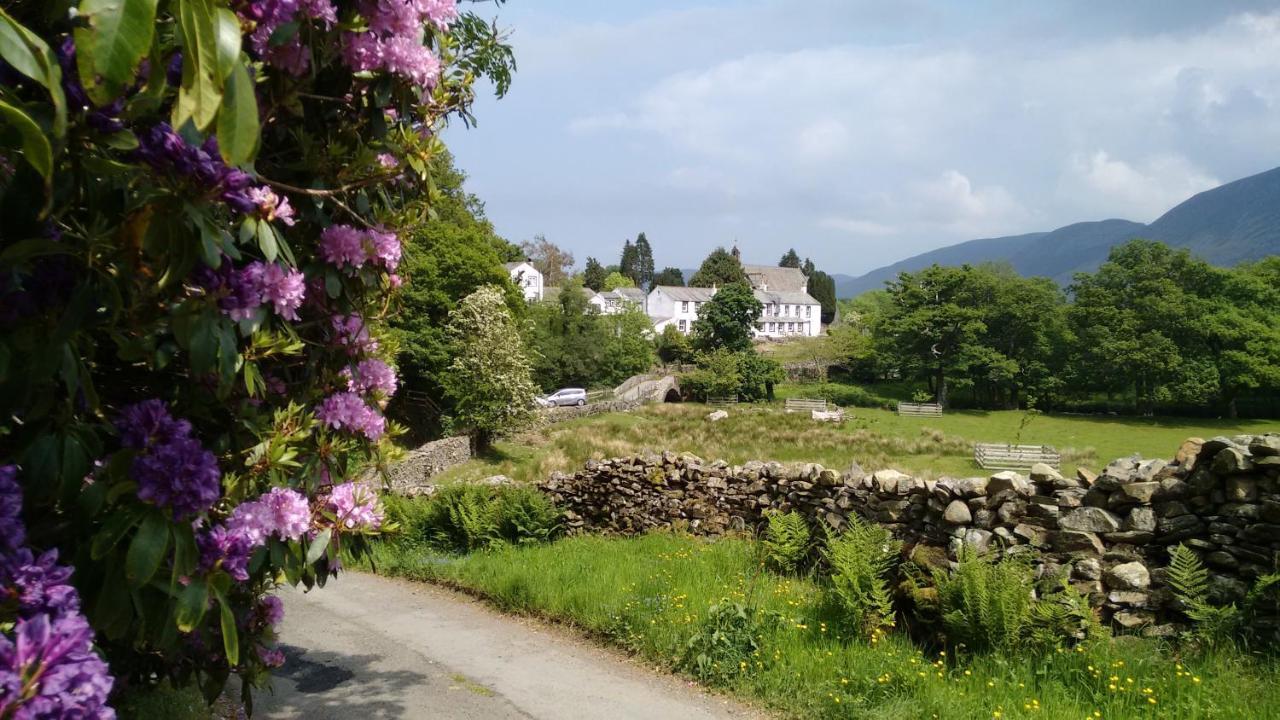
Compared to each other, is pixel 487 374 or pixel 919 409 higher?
pixel 487 374

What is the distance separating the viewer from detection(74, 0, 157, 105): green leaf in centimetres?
111

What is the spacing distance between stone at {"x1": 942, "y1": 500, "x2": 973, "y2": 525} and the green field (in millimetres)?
18161

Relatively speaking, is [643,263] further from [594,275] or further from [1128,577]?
[1128,577]

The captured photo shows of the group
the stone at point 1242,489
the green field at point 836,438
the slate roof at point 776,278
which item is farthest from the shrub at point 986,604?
the slate roof at point 776,278

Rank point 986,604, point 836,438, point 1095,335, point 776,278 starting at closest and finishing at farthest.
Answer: point 986,604, point 836,438, point 1095,335, point 776,278

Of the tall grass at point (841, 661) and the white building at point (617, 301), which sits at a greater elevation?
the white building at point (617, 301)

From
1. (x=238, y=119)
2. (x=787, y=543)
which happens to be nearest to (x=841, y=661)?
(x=787, y=543)

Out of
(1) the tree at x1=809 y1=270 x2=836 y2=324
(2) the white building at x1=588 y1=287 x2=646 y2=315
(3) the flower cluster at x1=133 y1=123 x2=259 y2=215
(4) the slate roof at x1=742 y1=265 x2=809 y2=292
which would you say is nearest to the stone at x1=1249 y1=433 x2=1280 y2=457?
(3) the flower cluster at x1=133 y1=123 x2=259 y2=215

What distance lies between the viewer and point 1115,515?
7.41 metres

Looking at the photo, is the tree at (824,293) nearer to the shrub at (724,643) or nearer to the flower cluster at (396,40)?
the shrub at (724,643)

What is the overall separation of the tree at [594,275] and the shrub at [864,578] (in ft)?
411

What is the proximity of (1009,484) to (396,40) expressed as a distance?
7312 millimetres

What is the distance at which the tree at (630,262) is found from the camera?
158875mm

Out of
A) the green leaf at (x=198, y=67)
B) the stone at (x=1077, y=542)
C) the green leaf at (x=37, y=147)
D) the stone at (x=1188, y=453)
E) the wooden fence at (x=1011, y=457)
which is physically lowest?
the wooden fence at (x=1011, y=457)
